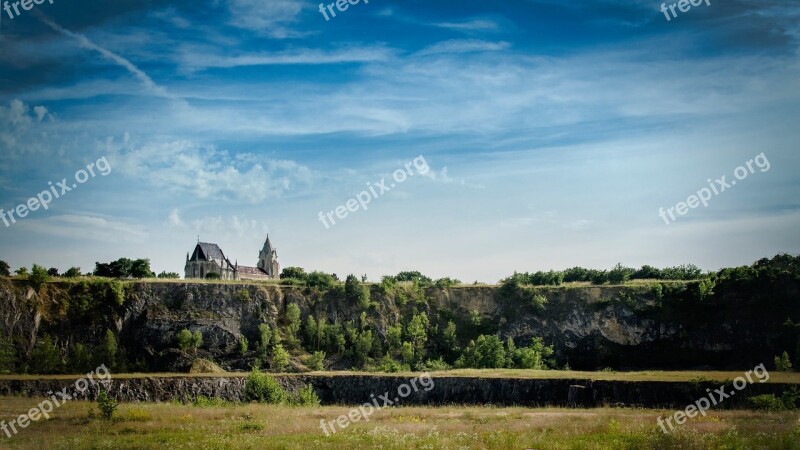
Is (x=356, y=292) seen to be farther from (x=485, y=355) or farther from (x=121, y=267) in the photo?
(x=121, y=267)

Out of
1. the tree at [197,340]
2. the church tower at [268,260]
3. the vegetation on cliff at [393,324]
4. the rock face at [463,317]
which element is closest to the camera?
the vegetation on cliff at [393,324]

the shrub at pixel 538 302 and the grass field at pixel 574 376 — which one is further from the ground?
the shrub at pixel 538 302

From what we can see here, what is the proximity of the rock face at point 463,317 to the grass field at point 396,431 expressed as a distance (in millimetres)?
30034

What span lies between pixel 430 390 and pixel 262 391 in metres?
14.9

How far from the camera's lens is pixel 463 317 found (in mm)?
87125

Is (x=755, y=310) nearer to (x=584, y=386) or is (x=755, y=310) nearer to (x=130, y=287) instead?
(x=584, y=386)

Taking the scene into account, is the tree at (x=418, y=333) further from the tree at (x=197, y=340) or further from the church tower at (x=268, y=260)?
the church tower at (x=268, y=260)

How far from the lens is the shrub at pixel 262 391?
5553 cm

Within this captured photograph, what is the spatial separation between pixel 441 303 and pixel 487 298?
579 cm

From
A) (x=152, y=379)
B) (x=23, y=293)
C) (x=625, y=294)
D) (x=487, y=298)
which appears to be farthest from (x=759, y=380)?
(x=23, y=293)

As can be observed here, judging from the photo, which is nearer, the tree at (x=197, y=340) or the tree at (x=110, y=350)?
the tree at (x=110, y=350)

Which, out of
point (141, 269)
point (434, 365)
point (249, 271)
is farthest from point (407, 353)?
point (249, 271)

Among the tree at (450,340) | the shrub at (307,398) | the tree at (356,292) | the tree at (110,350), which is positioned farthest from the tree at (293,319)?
the shrub at (307,398)

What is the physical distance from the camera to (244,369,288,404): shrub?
55.5m
